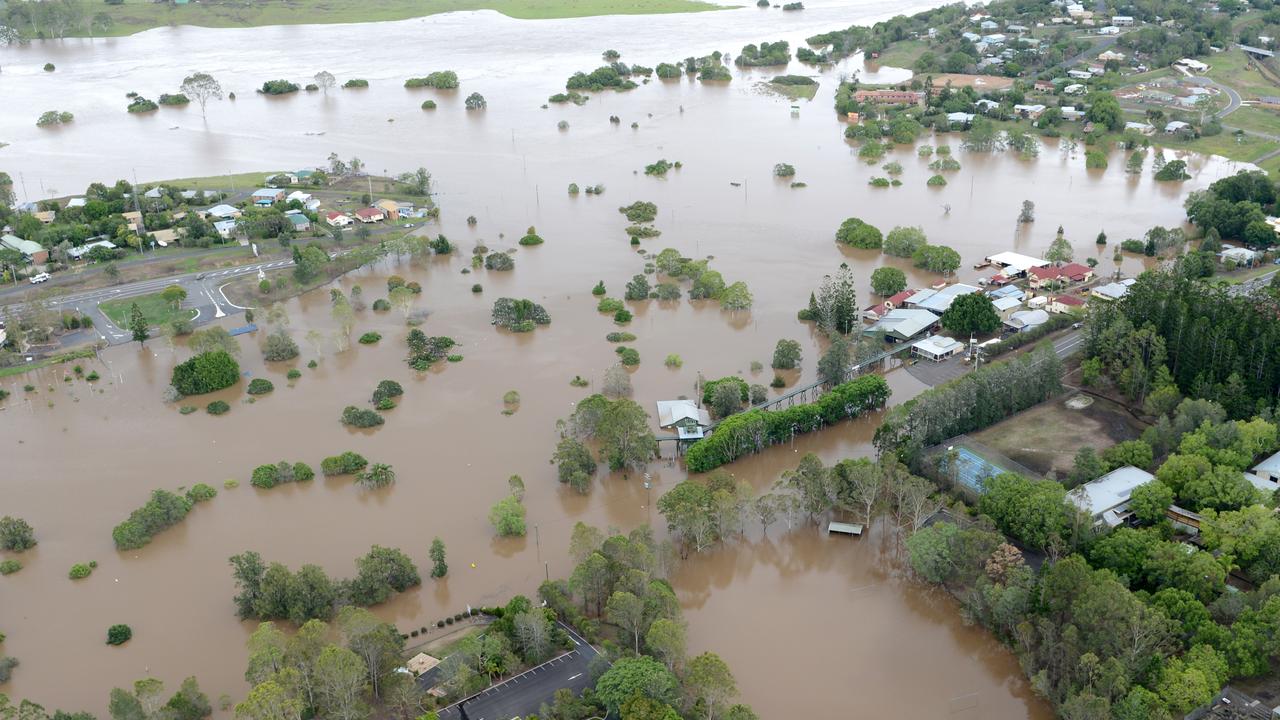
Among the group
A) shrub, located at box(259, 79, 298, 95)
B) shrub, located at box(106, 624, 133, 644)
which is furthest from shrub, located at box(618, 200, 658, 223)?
shrub, located at box(259, 79, 298, 95)

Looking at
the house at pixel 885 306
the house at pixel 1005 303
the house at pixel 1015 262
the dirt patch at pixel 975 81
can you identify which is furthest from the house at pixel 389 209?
the dirt patch at pixel 975 81

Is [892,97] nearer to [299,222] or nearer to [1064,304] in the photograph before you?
[1064,304]

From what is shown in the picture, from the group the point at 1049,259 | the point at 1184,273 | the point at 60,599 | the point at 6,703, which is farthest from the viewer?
the point at 1049,259

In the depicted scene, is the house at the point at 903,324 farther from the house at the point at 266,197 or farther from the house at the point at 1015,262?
the house at the point at 266,197

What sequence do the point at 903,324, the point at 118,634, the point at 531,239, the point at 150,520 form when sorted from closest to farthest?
the point at 118,634, the point at 150,520, the point at 903,324, the point at 531,239

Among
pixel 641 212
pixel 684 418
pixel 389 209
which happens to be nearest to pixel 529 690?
pixel 684 418

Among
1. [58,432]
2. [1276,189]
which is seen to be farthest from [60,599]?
[1276,189]

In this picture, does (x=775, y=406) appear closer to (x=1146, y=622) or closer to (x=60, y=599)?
(x=1146, y=622)
